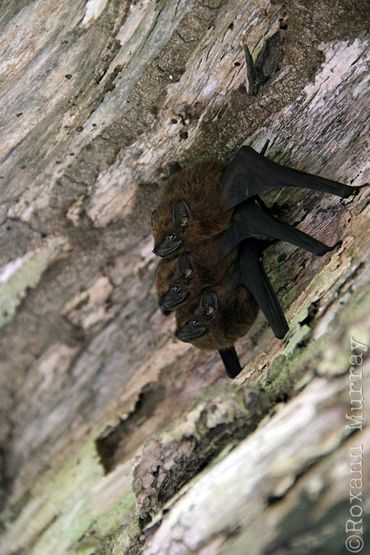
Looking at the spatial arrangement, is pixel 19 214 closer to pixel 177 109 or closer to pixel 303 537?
pixel 177 109

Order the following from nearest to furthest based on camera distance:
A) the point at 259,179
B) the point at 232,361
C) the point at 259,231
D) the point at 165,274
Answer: the point at 259,179
the point at 259,231
the point at 165,274
the point at 232,361

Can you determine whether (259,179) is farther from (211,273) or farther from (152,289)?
(152,289)

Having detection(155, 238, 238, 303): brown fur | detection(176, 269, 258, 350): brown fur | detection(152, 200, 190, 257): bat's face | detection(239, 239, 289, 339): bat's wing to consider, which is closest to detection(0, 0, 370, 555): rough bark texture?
detection(239, 239, 289, 339): bat's wing

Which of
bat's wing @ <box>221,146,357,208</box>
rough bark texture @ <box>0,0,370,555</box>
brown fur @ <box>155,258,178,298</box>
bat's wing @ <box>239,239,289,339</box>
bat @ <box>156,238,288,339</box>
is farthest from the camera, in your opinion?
brown fur @ <box>155,258,178,298</box>

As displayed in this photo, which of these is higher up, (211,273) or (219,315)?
(211,273)

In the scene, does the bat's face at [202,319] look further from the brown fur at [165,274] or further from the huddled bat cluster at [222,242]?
the brown fur at [165,274]

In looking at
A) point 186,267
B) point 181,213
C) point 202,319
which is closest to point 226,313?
point 202,319

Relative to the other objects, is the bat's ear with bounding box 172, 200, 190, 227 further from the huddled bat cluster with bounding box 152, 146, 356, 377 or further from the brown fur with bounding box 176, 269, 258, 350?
the brown fur with bounding box 176, 269, 258, 350
